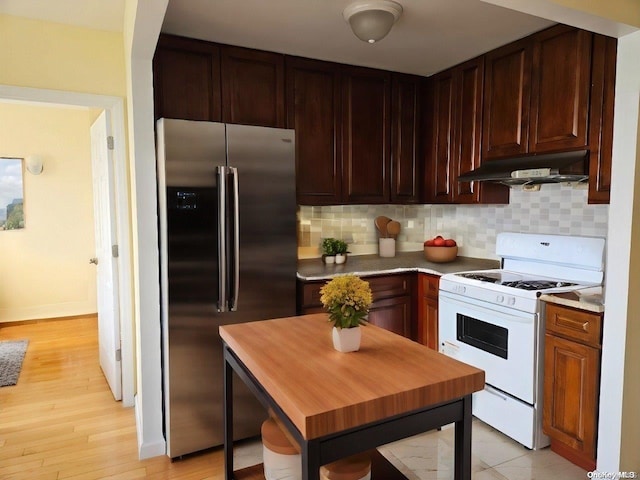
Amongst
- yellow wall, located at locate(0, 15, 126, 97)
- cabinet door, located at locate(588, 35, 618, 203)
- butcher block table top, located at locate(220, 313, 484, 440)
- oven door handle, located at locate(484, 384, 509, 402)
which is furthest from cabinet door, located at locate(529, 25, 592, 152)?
yellow wall, located at locate(0, 15, 126, 97)

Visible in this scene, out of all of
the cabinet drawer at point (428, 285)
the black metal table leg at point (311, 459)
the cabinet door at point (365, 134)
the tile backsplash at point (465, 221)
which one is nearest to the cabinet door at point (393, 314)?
the cabinet drawer at point (428, 285)

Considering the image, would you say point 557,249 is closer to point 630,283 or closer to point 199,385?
point 630,283

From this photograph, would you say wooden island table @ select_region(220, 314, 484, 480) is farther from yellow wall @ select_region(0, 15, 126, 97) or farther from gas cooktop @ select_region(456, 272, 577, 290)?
yellow wall @ select_region(0, 15, 126, 97)

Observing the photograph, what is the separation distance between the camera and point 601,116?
243 cm

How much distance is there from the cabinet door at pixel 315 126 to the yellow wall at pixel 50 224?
3528 millimetres

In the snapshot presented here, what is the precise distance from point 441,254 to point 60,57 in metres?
2.94

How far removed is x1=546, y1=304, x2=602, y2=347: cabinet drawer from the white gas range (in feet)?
0.22

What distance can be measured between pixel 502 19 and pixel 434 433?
2483 millimetres

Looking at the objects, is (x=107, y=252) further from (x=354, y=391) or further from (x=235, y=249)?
(x=354, y=391)

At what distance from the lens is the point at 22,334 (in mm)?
4848

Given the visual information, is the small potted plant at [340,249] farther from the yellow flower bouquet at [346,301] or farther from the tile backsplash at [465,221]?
the yellow flower bouquet at [346,301]

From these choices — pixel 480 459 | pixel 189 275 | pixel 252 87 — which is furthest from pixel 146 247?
pixel 480 459

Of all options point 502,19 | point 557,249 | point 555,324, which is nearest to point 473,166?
point 557,249

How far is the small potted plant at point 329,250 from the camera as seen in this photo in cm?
353
